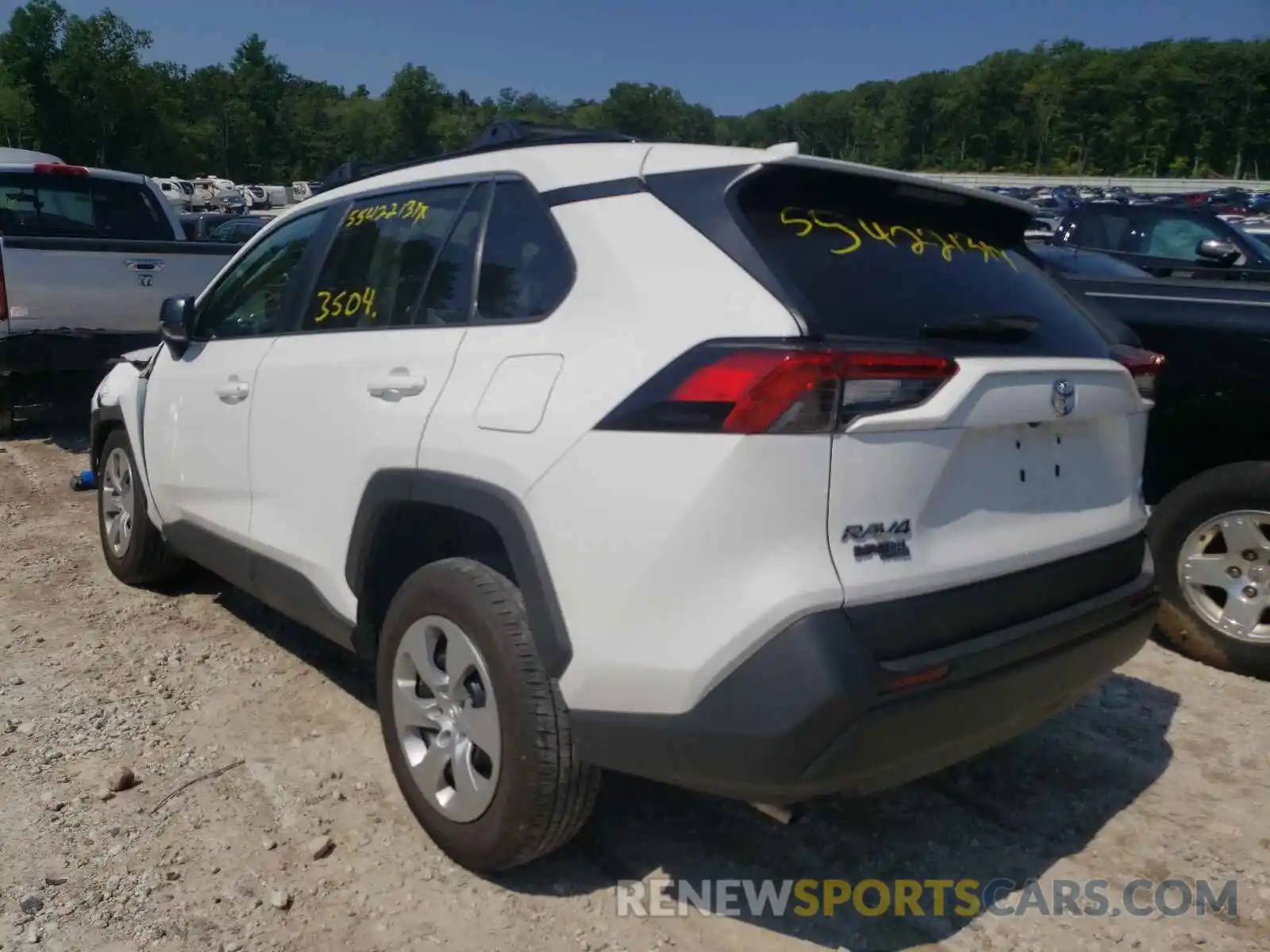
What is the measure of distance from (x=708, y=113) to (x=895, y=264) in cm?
6095

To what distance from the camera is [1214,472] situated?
14.1ft

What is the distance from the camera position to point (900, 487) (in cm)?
229

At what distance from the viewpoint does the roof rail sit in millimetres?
3087

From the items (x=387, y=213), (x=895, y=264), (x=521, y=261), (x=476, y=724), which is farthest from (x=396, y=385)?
(x=895, y=264)

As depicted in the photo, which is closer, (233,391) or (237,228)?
(233,391)

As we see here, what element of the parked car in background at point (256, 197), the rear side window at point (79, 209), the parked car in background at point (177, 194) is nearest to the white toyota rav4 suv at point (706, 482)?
the rear side window at point (79, 209)

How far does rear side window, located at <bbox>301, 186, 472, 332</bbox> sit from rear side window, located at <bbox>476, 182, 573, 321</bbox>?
0.76 ft

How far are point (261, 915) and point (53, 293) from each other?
230 inches

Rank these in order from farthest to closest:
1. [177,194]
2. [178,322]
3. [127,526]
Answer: [177,194], [127,526], [178,322]

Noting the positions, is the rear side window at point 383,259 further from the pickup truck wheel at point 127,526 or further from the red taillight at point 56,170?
the red taillight at point 56,170

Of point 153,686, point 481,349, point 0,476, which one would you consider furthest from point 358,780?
point 0,476

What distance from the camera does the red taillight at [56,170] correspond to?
8453 millimetres

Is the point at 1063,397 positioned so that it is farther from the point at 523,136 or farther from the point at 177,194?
the point at 177,194

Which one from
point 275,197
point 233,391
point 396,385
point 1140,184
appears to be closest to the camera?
point 396,385
